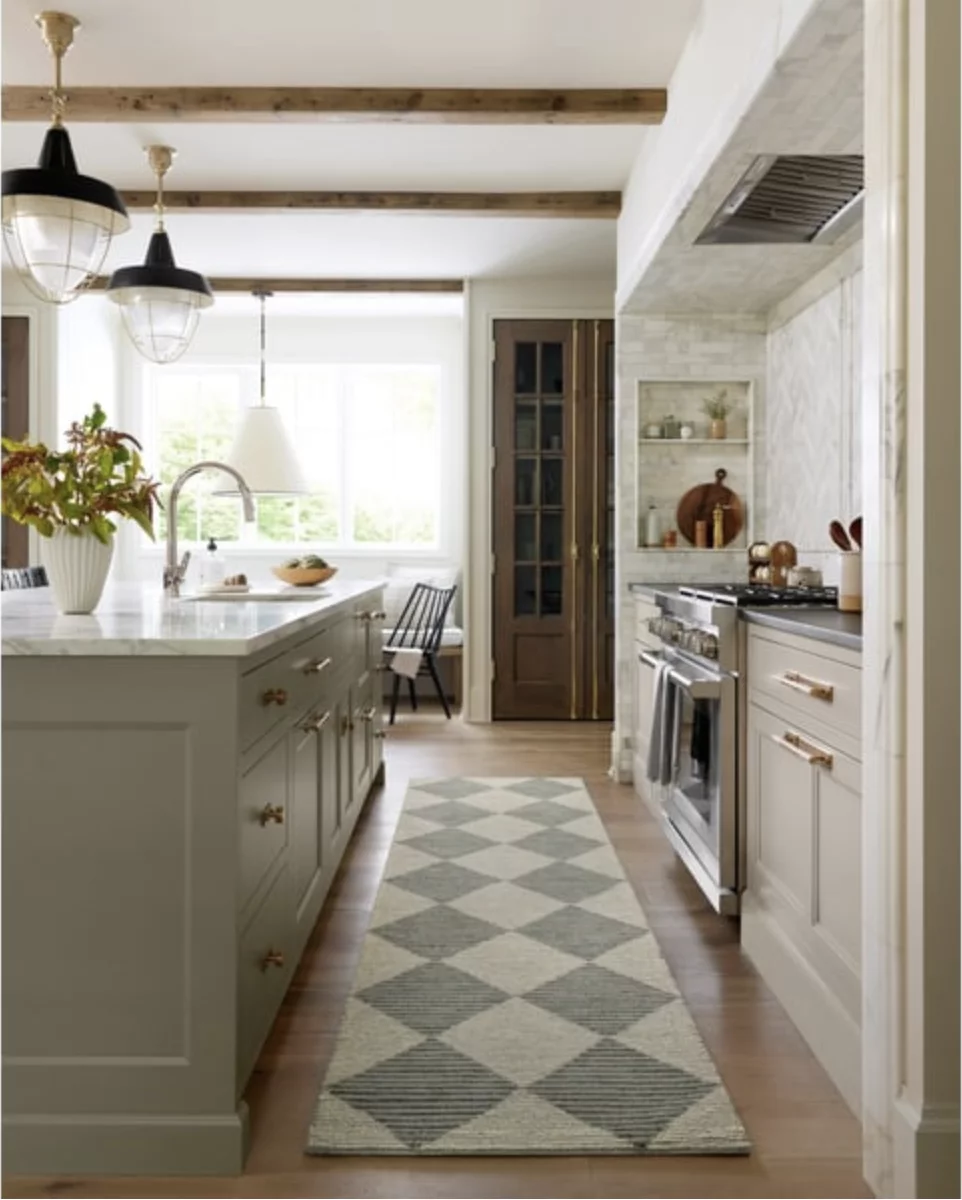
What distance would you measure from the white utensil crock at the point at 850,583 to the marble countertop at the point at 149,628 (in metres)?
1.37

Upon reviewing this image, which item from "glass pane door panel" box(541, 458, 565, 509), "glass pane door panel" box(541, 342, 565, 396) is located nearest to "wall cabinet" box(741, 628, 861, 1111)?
"glass pane door panel" box(541, 458, 565, 509)

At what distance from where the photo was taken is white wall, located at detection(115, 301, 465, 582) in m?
7.57

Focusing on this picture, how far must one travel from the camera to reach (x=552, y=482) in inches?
249

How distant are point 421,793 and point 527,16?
3065mm

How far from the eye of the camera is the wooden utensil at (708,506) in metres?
4.97

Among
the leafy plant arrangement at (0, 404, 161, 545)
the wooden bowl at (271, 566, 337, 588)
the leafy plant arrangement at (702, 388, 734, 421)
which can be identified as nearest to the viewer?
the leafy plant arrangement at (0, 404, 161, 545)

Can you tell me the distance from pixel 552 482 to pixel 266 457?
2.15 meters

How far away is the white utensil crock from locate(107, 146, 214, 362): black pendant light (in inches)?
105

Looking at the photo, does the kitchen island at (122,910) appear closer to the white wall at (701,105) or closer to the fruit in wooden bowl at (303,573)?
the white wall at (701,105)

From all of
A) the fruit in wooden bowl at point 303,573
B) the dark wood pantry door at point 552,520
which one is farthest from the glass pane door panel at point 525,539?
the fruit in wooden bowl at point 303,573

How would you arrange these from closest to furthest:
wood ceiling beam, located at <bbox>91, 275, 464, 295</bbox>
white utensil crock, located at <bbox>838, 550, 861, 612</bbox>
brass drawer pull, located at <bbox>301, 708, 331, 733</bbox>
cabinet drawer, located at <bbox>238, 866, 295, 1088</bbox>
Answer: cabinet drawer, located at <bbox>238, 866, 295, 1088</bbox> → brass drawer pull, located at <bbox>301, 708, 331, 733</bbox> → white utensil crock, located at <bbox>838, 550, 861, 612</bbox> → wood ceiling beam, located at <bbox>91, 275, 464, 295</bbox>

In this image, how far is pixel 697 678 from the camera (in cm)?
300

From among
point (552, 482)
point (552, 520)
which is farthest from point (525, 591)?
point (552, 482)

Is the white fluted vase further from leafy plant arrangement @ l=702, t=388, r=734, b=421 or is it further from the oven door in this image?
leafy plant arrangement @ l=702, t=388, r=734, b=421
